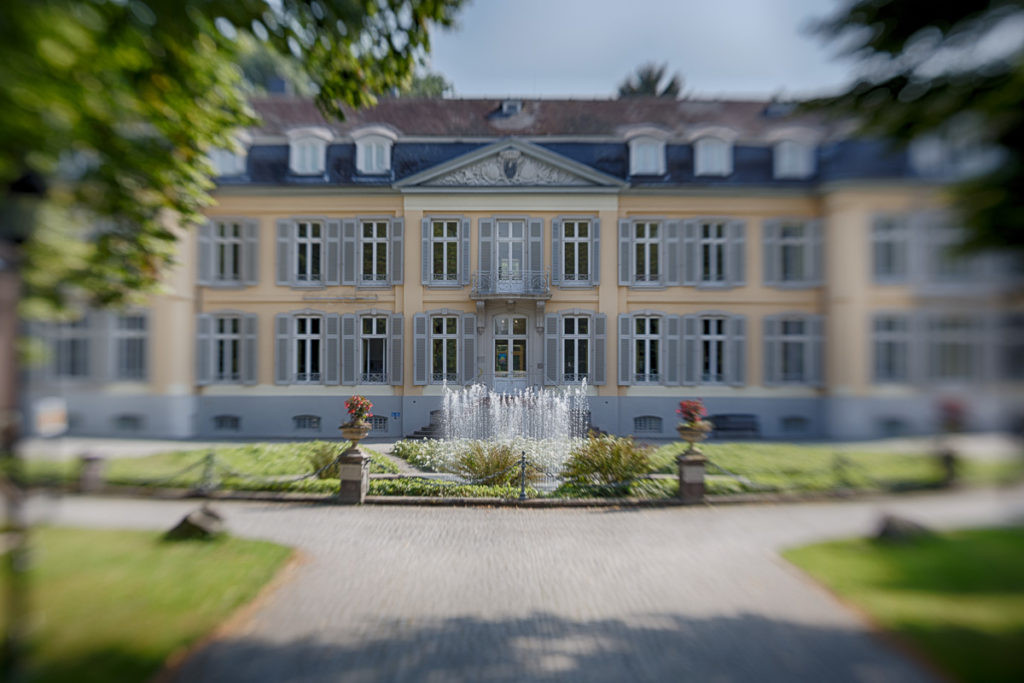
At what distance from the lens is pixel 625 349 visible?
3201 mm

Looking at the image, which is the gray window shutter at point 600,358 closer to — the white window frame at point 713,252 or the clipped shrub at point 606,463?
the white window frame at point 713,252

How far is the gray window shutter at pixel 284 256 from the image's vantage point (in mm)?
2805

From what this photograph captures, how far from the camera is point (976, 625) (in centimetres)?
147

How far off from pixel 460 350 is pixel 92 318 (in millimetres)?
2017

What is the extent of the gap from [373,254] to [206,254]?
95 cm

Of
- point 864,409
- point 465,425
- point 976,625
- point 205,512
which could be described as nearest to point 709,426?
point 864,409

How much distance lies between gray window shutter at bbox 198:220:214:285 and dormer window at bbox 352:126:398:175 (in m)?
A: 1.01

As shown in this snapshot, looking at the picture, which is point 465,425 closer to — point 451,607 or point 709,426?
point 451,607

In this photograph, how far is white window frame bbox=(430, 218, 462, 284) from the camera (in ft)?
10.5

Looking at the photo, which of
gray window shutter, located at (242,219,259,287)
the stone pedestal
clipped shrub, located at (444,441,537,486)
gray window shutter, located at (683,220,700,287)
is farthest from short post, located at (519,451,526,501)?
gray window shutter, located at (242,219,259,287)

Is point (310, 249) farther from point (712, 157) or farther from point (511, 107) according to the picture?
point (712, 157)

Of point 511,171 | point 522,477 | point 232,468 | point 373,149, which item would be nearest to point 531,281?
point 511,171

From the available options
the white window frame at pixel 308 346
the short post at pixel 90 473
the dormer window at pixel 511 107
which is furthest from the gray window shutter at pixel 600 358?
the short post at pixel 90 473

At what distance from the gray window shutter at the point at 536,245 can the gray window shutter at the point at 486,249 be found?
0.29 metres
